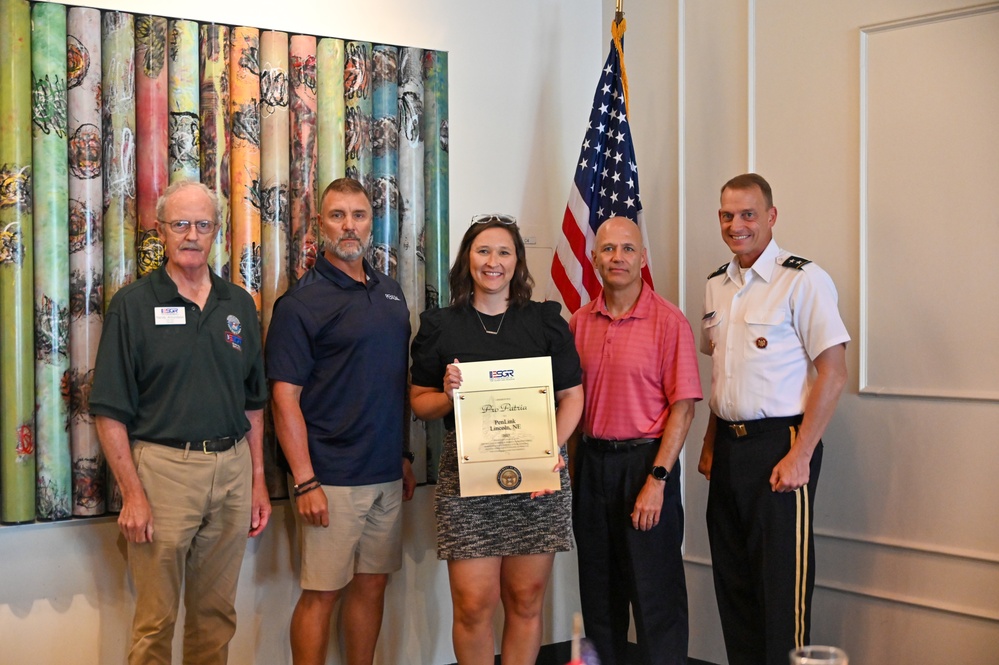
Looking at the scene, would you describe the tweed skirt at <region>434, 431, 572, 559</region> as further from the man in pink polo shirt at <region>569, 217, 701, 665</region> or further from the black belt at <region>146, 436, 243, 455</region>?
the black belt at <region>146, 436, 243, 455</region>

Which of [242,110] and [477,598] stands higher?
[242,110]

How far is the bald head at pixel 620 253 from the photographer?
10.2ft

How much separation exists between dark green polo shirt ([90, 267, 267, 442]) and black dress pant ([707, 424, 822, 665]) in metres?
1.67

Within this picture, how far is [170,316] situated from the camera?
280 centimetres

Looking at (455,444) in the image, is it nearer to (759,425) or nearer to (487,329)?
(487,329)

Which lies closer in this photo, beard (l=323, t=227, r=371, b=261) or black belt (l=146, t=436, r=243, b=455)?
black belt (l=146, t=436, r=243, b=455)

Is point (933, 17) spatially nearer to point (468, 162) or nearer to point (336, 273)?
point (468, 162)

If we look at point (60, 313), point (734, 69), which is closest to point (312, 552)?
point (60, 313)

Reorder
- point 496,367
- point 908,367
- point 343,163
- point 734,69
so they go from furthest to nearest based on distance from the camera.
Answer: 1. point 734,69
2. point 343,163
3. point 908,367
4. point 496,367

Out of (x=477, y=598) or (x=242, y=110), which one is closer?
(x=477, y=598)

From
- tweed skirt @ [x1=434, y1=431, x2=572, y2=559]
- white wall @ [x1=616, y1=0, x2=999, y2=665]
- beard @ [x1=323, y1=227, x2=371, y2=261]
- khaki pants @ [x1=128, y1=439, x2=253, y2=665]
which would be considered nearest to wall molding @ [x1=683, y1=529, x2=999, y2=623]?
white wall @ [x1=616, y1=0, x2=999, y2=665]

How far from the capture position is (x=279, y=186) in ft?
11.1

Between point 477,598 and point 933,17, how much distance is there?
8.56 feet

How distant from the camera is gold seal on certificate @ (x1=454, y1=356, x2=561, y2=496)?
9.44ft
